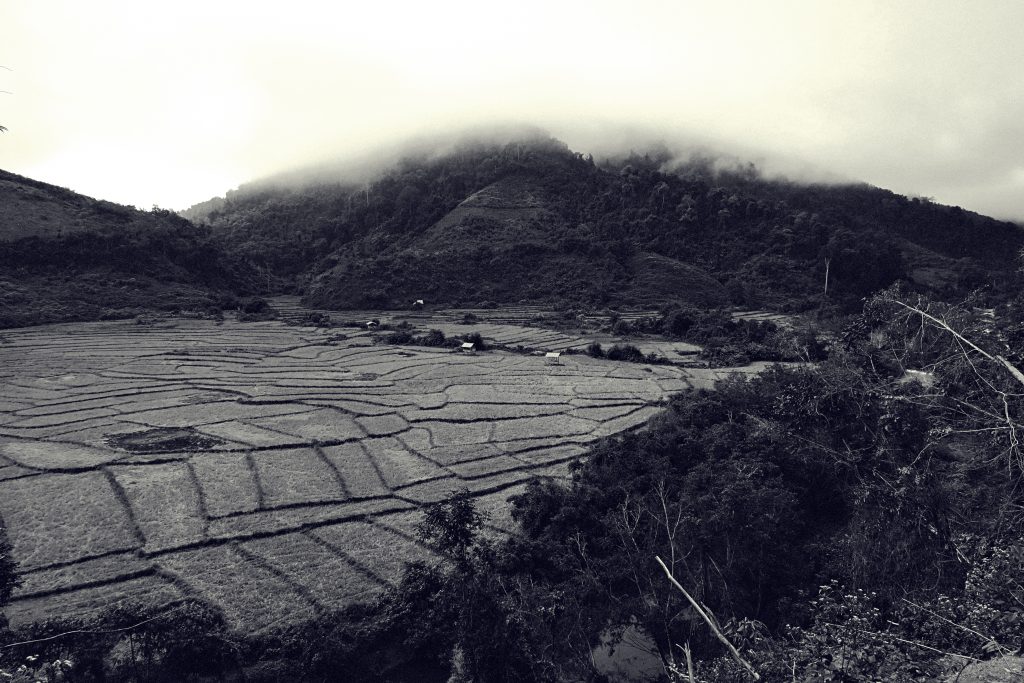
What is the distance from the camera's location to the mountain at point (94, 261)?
48.9 metres

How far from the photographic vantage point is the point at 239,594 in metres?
11.2

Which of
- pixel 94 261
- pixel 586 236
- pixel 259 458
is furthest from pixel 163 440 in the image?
pixel 586 236

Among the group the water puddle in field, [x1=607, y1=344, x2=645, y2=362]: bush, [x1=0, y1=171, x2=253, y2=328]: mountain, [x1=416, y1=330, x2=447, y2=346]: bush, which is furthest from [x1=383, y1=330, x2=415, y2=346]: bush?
[x1=0, y1=171, x2=253, y2=328]: mountain

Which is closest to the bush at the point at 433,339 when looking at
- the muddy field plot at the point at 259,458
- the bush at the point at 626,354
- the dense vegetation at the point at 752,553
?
the muddy field plot at the point at 259,458

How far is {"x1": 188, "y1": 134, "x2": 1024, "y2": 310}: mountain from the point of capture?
207 feet

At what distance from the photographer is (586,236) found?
231 feet

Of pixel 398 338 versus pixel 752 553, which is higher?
pixel 398 338

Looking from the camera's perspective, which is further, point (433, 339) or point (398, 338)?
point (398, 338)

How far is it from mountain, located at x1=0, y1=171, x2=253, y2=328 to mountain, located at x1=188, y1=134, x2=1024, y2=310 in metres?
11.5

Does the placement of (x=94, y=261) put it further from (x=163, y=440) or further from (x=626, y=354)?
(x=626, y=354)

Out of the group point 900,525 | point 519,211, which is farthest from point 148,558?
point 519,211

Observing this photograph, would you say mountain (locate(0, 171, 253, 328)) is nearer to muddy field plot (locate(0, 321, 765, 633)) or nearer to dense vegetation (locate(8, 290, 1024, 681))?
muddy field plot (locate(0, 321, 765, 633))

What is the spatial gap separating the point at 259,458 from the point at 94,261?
55.5m

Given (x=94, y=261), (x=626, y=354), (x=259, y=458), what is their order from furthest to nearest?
(x=94, y=261)
(x=626, y=354)
(x=259, y=458)
